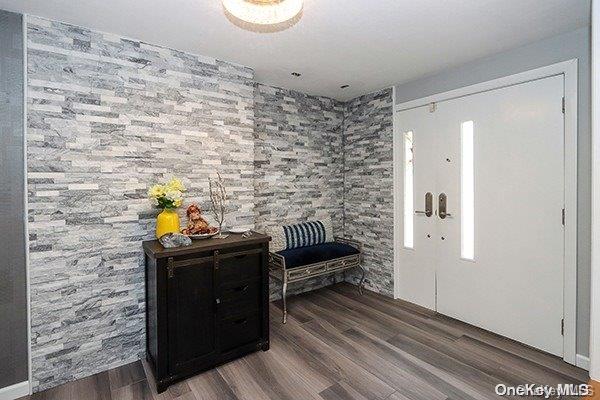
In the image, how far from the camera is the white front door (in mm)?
2328

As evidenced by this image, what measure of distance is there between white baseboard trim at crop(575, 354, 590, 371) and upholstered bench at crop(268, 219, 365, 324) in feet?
6.47

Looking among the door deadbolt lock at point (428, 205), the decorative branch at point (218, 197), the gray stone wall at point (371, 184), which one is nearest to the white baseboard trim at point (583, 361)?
the door deadbolt lock at point (428, 205)

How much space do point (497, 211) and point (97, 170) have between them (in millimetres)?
3293

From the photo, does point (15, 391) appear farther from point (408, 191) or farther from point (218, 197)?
point (408, 191)

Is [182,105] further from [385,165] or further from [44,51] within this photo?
[385,165]

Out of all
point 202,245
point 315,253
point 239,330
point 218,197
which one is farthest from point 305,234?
point 202,245

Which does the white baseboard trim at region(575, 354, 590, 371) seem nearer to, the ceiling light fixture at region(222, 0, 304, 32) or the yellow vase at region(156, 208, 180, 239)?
the ceiling light fixture at region(222, 0, 304, 32)

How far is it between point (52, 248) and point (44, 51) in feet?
4.33

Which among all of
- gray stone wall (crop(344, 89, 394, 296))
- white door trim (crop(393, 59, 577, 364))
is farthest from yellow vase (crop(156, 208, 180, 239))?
white door trim (crop(393, 59, 577, 364))

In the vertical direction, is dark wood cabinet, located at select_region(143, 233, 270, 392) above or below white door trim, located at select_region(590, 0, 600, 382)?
below

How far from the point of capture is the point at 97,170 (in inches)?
84.4

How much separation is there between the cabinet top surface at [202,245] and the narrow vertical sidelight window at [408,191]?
71.1 inches

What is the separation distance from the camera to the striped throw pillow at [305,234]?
3443 millimetres

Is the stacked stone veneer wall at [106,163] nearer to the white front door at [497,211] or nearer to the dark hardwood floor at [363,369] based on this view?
the dark hardwood floor at [363,369]
